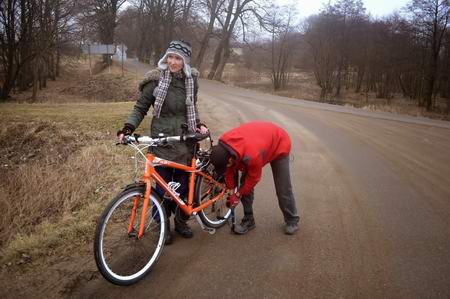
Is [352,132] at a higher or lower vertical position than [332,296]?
higher

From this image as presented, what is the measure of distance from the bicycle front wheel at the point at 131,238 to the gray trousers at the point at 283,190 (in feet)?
4.17

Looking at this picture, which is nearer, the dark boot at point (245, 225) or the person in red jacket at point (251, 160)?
the person in red jacket at point (251, 160)

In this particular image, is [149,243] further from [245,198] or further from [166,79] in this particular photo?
[166,79]

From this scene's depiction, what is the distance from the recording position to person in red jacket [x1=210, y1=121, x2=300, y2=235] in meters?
4.04

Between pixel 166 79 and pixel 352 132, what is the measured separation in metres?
8.97

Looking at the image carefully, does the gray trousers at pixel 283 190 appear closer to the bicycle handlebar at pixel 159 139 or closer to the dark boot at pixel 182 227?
the dark boot at pixel 182 227

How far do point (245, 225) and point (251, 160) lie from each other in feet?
4.01

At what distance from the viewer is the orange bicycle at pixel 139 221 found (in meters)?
3.54

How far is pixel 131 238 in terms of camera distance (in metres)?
3.89

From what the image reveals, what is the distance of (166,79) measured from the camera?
431cm

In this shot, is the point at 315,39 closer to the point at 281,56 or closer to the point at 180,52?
the point at 281,56

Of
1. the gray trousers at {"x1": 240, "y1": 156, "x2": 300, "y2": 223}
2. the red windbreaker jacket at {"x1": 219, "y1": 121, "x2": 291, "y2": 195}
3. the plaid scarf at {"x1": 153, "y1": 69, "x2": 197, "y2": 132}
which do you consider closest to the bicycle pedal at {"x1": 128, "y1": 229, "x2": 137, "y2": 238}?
the red windbreaker jacket at {"x1": 219, "y1": 121, "x2": 291, "y2": 195}

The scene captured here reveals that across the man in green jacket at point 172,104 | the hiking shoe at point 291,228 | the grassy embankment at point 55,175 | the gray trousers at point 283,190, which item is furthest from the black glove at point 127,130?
the hiking shoe at point 291,228

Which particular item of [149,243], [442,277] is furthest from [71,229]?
[442,277]
